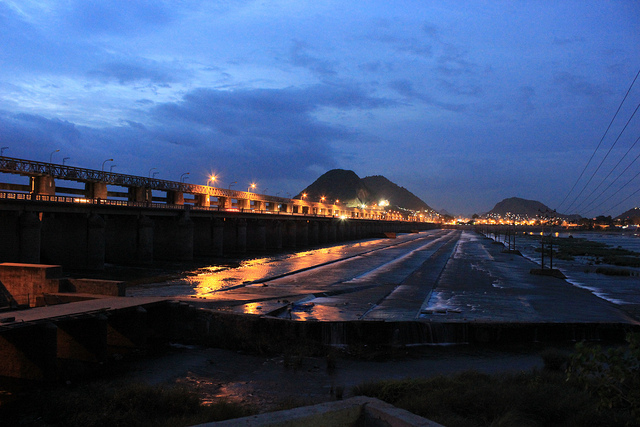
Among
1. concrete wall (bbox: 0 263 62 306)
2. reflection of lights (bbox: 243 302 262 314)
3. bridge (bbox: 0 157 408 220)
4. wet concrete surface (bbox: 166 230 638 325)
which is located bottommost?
wet concrete surface (bbox: 166 230 638 325)

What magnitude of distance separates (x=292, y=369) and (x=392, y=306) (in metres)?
11.8

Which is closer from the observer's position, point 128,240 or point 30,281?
point 30,281

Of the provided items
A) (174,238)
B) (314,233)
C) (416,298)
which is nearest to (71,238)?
(174,238)

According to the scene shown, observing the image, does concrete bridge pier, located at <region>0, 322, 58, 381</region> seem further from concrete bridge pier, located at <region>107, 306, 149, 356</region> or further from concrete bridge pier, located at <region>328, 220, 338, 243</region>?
concrete bridge pier, located at <region>328, 220, 338, 243</region>

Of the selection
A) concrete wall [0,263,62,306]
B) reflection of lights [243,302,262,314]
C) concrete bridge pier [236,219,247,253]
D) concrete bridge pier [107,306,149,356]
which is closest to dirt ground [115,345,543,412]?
concrete bridge pier [107,306,149,356]

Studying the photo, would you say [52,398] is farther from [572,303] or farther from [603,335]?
[572,303]

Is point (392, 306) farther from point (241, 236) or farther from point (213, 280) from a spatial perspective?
point (241, 236)

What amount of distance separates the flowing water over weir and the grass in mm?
7854

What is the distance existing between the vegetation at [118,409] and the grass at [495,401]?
3.89 metres

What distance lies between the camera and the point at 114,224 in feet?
167

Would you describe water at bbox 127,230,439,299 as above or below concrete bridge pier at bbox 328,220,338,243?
below

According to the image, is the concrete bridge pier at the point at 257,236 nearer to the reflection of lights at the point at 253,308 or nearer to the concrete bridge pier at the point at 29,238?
A: the concrete bridge pier at the point at 29,238

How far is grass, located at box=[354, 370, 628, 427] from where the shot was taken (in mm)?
9109

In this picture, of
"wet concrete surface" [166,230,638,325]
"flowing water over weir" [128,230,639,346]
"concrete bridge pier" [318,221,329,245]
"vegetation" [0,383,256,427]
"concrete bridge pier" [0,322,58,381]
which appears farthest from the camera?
"concrete bridge pier" [318,221,329,245]
